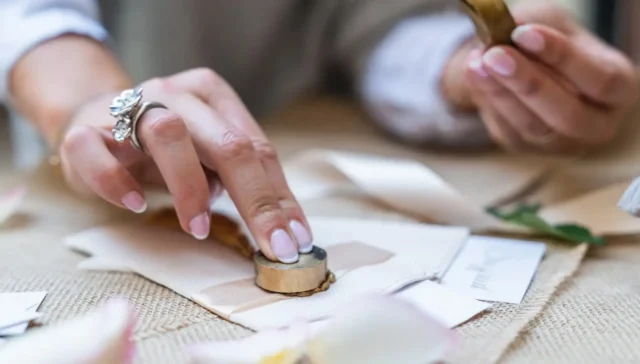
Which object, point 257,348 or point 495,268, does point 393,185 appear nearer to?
point 495,268

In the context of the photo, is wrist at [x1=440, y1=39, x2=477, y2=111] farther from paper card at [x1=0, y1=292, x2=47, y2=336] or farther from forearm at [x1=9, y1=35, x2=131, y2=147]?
paper card at [x1=0, y1=292, x2=47, y2=336]

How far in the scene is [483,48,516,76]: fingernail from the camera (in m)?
0.46

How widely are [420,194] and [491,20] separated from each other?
0.12m

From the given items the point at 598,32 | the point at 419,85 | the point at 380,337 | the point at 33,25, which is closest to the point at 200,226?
the point at 380,337

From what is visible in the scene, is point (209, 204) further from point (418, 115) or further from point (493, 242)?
point (418, 115)

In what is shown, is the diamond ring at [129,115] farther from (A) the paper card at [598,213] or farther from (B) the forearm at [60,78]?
(A) the paper card at [598,213]

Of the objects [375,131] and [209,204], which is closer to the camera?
[209,204]

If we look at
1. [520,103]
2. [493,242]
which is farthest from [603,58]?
[493,242]

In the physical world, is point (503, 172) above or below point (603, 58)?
below

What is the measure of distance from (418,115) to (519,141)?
13 cm

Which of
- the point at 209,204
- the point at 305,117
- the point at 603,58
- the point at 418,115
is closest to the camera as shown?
the point at 209,204

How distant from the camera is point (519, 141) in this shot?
568 mm

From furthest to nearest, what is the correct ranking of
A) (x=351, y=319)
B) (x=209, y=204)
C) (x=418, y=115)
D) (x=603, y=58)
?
(x=418, y=115)
(x=603, y=58)
(x=209, y=204)
(x=351, y=319)

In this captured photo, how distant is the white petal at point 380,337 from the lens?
0.27 metres
